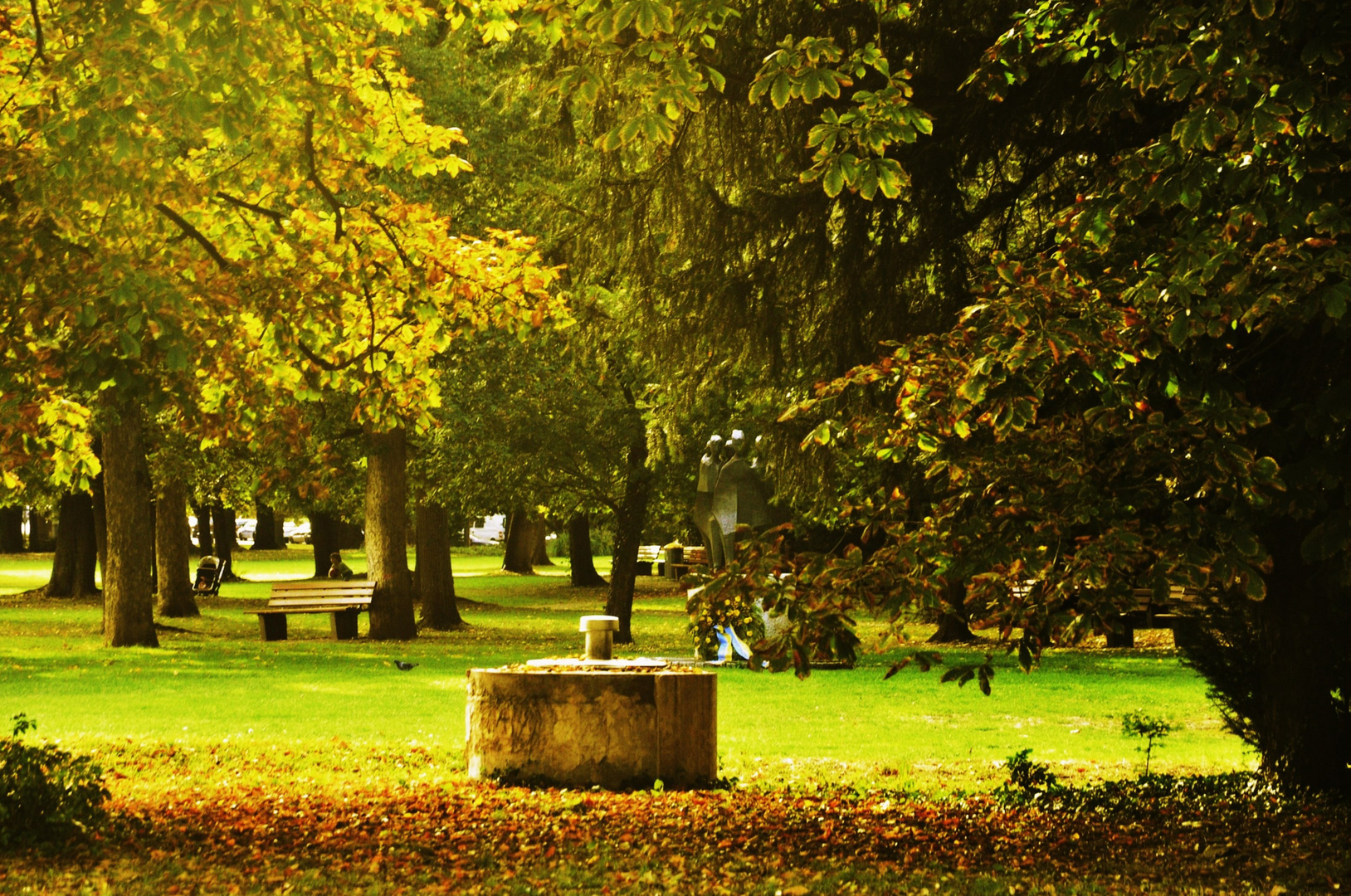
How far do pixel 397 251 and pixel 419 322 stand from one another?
74 cm

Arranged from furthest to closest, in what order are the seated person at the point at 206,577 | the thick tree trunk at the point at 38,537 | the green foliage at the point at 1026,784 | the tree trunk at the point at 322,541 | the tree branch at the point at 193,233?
the thick tree trunk at the point at 38,537 → the tree trunk at the point at 322,541 → the seated person at the point at 206,577 → the green foliage at the point at 1026,784 → the tree branch at the point at 193,233

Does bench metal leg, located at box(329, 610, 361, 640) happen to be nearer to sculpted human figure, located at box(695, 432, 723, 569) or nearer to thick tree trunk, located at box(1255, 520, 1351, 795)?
sculpted human figure, located at box(695, 432, 723, 569)

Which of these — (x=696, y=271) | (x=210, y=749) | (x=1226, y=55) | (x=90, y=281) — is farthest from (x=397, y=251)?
(x=1226, y=55)

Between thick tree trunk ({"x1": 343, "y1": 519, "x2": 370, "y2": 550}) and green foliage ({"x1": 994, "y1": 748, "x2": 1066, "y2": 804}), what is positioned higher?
thick tree trunk ({"x1": 343, "y1": 519, "x2": 370, "y2": 550})

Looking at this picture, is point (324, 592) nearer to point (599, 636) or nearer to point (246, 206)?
point (599, 636)

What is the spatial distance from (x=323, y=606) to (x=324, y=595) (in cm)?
46

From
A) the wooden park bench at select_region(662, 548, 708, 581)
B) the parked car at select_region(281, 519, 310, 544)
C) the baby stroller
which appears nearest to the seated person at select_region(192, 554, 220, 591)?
the baby stroller

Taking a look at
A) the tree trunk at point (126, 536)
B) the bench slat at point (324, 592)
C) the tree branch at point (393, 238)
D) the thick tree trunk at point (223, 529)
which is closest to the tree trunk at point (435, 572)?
the bench slat at point (324, 592)

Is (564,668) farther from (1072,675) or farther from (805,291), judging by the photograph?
(1072,675)

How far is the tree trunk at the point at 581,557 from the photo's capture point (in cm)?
4081

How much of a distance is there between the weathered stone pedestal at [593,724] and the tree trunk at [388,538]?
14.1 m

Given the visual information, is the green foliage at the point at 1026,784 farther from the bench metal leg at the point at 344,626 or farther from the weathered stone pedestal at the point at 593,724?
the bench metal leg at the point at 344,626

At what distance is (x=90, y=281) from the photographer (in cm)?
717

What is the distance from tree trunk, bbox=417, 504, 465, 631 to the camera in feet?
83.1
